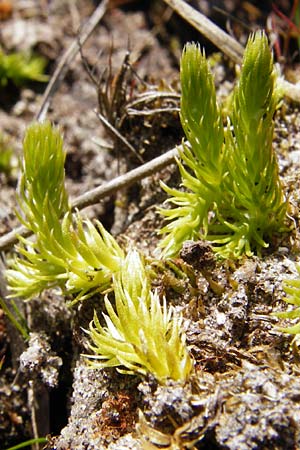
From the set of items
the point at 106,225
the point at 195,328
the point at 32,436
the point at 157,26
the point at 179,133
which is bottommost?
the point at 32,436

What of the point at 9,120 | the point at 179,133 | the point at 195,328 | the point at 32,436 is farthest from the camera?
the point at 9,120

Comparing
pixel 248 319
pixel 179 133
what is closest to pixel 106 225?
pixel 179 133

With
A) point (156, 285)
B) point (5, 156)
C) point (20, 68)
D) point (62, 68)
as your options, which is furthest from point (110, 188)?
point (20, 68)

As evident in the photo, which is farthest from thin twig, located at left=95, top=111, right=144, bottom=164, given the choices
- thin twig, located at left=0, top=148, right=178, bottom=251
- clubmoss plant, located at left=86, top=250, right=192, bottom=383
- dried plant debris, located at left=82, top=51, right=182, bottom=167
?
clubmoss plant, located at left=86, top=250, right=192, bottom=383

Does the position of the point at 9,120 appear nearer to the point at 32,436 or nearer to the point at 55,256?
the point at 55,256

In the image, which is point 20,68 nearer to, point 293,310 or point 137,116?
point 137,116

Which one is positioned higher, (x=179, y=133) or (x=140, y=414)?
(x=179, y=133)
